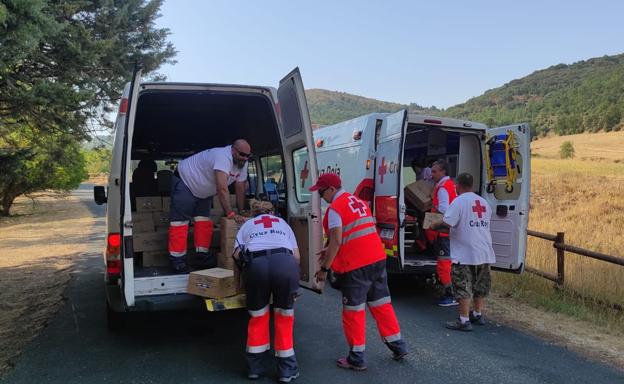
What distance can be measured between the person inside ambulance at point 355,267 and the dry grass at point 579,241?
270 cm

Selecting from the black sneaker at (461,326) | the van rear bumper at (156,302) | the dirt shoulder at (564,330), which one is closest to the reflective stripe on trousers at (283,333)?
the van rear bumper at (156,302)

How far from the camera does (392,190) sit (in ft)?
19.7

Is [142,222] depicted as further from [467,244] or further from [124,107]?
[467,244]

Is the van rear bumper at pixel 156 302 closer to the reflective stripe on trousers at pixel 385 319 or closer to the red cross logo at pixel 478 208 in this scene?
the reflective stripe on trousers at pixel 385 319

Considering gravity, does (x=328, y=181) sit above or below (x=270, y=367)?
above

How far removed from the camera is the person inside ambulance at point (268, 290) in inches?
150

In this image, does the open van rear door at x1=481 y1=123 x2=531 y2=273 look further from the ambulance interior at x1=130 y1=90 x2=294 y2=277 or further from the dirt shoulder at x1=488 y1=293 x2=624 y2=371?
the ambulance interior at x1=130 y1=90 x2=294 y2=277

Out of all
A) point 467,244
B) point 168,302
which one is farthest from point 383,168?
point 168,302

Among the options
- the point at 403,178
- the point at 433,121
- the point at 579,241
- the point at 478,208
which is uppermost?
the point at 433,121

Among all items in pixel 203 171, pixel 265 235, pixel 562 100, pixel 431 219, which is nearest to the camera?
pixel 265 235

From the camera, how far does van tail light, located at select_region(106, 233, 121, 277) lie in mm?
4121

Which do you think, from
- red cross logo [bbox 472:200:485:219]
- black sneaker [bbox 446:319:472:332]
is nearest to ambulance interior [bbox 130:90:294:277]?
red cross logo [bbox 472:200:485:219]

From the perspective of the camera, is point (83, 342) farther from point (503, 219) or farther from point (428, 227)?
point (503, 219)

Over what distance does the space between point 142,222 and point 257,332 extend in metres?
2.07
